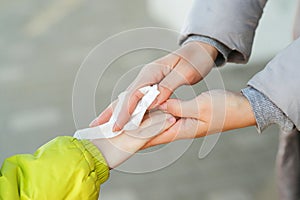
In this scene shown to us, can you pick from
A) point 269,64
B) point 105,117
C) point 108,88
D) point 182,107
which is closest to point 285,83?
point 269,64

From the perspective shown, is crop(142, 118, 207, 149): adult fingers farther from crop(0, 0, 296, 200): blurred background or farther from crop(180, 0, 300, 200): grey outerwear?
crop(0, 0, 296, 200): blurred background

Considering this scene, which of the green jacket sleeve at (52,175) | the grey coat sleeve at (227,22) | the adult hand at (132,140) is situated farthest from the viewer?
the grey coat sleeve at (227,22)

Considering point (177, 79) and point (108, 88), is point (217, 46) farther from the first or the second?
point (108, 88)

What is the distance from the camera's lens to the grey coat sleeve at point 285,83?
0.76 metres

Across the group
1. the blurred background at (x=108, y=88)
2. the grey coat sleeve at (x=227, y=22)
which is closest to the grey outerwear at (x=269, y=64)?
the grey coat sleeve at (x=227, y=22)

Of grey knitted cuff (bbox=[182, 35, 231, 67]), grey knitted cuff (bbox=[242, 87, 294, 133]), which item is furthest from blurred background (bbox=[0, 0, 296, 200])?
grey knitted cuff (bbox=[242, 87, 294, 133])

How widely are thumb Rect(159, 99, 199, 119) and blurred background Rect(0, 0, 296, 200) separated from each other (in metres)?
0.29

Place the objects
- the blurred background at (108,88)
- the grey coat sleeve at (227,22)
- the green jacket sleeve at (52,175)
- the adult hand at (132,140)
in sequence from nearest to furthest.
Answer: the green jacket sleeve at (52,175), the adult hand at (132,140), the grey coat sleeve at (227,22), the blurred background at (108,88)

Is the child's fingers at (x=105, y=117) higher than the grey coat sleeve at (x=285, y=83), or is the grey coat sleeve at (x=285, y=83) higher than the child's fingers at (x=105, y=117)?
the child's fingers at (x=105, y=117)

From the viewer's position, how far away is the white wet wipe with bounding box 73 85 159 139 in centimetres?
75

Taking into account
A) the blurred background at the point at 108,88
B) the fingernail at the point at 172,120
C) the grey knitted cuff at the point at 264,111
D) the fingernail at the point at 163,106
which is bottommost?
the blurred background at the point at 108,88

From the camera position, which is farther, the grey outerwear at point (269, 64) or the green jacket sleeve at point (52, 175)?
the grey outerwear at point (269, 64)

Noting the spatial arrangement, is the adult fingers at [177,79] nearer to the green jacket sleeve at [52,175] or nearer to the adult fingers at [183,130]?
the adult fingers at [183,130]

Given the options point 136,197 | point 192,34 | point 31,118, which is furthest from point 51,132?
point 192,34
